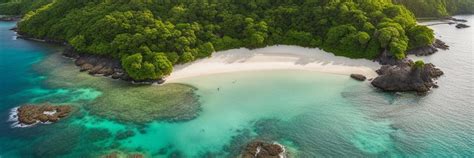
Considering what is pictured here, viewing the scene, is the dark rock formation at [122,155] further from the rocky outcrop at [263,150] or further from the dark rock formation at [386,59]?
the dark rock formation at [386,59]

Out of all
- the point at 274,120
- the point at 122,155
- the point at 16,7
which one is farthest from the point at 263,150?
the point at 16,7

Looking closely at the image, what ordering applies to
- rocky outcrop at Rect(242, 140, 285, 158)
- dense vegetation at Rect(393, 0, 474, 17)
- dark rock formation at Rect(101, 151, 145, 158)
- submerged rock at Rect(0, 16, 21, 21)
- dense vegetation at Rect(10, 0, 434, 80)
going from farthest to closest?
submerged rock at Rect(0, 16, 21, 21) → dense vegetation at Rect(393, 0, 474, 17) → dense vegetation at Rect(10, 0, 434, 80) → dark rock formation at Rect(101, 151, 145, 158) → rocky outcrop at Rect(242, 140, 285, 158)

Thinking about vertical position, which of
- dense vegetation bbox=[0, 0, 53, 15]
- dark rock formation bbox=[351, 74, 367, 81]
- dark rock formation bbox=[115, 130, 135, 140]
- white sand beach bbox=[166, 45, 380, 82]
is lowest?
dark rock formation bbox=[115, 130, 135, 140]

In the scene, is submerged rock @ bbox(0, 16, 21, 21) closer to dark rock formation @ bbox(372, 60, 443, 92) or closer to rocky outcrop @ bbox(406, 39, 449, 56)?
dark rock formation @ bbox(372, 60, 443, 92)

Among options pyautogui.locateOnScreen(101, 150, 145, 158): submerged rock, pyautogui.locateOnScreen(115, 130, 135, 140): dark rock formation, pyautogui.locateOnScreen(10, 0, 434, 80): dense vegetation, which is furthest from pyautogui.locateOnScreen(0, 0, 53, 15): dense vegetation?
pyautogui.locateOnScreen(101, 150, 145, 158): submerged rock

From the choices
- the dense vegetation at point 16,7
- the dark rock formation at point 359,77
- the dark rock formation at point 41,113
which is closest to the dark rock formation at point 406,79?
the dark rock formation at point 359,77

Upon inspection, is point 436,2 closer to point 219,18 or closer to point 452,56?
point 452,56

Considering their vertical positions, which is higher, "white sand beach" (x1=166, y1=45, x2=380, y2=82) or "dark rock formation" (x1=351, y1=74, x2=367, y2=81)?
"white sand beach" (x1=166, y1=45, x2=380, y2=82)
